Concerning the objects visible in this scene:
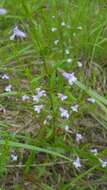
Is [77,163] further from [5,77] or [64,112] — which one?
[5,77]

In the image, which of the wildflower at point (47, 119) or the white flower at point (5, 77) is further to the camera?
the white flower at point (5, 77)

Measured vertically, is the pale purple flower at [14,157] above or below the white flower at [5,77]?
below

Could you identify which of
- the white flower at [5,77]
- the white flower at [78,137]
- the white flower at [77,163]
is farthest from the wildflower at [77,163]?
the white flower at [5,77]

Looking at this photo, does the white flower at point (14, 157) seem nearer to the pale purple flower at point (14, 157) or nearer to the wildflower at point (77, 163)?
the pale purple flower at point (14, 157)

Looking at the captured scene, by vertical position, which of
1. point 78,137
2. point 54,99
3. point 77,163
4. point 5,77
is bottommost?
point 77,163

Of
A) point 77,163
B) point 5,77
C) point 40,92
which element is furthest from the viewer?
point 5,77

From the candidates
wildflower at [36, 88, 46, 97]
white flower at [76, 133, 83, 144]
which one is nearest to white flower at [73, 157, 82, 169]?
white flower at [76, 133, 83, 144]

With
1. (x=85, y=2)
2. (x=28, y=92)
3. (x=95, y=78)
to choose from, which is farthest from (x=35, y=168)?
(x=85, y=2)

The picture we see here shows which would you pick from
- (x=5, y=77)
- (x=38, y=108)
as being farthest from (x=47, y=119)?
(x=5, y=77)

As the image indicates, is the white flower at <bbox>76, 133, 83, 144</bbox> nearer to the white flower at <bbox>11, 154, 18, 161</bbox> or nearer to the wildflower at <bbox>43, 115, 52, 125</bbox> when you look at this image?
the wildflower at <bbox>43, 115, 52, 125</bbox>

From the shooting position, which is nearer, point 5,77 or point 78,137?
point 78,137

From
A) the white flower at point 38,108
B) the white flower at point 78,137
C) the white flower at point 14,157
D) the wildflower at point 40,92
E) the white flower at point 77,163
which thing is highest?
the wildflower at point 40,92
